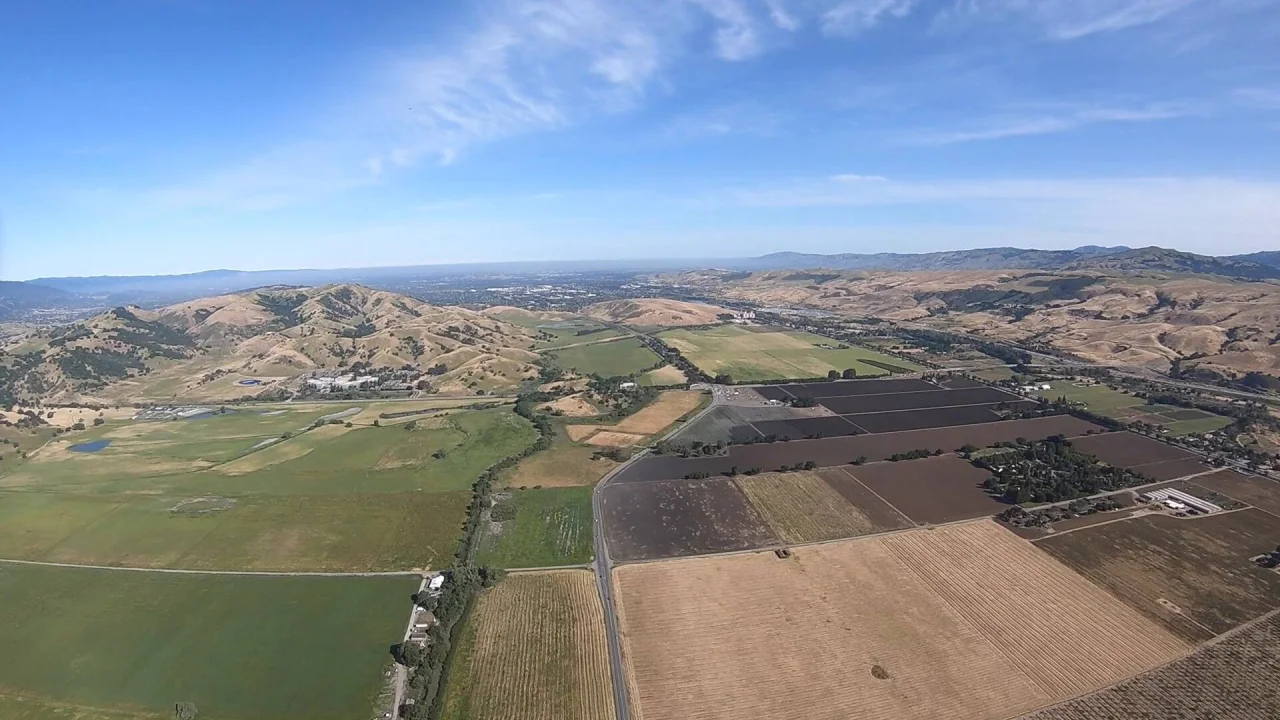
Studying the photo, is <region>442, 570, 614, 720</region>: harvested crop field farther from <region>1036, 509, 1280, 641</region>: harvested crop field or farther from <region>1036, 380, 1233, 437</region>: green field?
<region>1036, 380, 1233, 437</region>: green field

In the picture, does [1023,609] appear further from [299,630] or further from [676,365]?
[676,365]

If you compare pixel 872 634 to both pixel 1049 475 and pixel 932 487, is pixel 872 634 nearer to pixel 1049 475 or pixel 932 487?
pixel 932 487

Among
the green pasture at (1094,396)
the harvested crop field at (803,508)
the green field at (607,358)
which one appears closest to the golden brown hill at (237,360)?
the green field at (607,358)

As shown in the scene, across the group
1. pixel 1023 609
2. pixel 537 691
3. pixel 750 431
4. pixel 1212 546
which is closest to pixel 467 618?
pixel 537 691

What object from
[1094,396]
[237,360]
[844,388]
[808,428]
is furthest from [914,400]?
[237,360]

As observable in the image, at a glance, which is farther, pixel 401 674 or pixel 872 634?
pixel 872 634

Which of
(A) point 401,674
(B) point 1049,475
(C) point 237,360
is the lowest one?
(A) point 401,674
